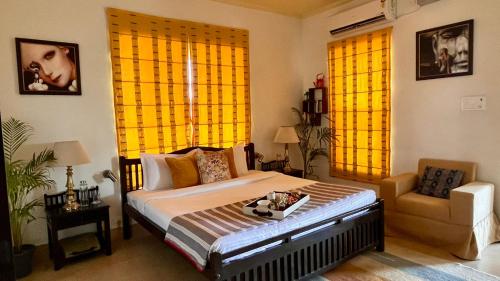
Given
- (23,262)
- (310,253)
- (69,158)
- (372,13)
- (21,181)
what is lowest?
(23,262)

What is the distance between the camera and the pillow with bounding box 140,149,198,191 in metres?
3.46

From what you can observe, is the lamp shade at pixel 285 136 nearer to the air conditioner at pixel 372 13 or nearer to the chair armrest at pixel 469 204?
the air conditioner at pixel 372 13

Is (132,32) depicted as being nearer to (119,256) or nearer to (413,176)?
(119,256)

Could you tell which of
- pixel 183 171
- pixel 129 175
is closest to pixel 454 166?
pixel 183 171

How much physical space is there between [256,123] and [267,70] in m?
0.84

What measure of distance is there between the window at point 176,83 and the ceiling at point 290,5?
40 cm

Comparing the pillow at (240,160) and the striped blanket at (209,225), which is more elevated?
the pillow at (240,160)

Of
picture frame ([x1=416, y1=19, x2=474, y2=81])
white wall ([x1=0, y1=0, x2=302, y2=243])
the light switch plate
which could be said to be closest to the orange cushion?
white wall ([x1=0, y1=0, x2=302, y2=243])

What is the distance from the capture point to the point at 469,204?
278cm

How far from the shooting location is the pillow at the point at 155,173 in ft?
11.3

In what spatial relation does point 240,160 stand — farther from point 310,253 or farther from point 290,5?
point 290,5

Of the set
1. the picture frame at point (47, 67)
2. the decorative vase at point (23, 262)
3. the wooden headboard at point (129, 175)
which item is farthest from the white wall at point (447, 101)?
the decorative vase at point (23, 262)

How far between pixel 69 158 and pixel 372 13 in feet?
12.6

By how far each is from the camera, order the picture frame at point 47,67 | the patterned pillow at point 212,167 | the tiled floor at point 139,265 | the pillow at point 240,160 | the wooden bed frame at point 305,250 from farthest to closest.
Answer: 1. the pillow at point 240,160
2. the patterned pillow at point 212,167
3. the picture frame at point 47,67
4. the tiled floor at point 139,265
5. the wooden bed frame at point 305,250
